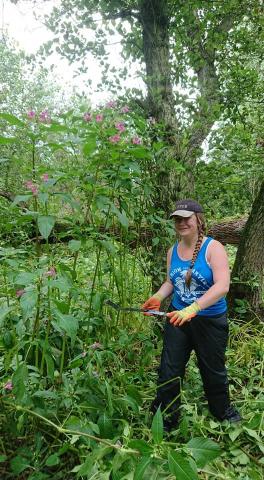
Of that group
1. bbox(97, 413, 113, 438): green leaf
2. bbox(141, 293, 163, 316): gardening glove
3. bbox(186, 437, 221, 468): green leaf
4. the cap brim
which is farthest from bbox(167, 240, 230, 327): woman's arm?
bbox(186, 437, 221, 468): green leaf

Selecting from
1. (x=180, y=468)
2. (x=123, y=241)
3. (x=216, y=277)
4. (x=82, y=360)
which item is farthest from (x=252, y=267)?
(x=180, y=468)

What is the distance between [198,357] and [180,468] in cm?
122

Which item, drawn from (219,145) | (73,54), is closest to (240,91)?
(219,145)

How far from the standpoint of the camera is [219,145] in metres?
3.70

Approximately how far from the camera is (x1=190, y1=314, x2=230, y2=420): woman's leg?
2299 millimetres

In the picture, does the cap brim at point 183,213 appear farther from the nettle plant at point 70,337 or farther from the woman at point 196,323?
the nettle plant at point 70,337

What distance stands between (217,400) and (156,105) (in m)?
2.48

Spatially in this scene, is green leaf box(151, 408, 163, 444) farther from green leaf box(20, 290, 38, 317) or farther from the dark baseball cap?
the dark baseball cap

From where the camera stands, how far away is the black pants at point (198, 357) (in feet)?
7.56

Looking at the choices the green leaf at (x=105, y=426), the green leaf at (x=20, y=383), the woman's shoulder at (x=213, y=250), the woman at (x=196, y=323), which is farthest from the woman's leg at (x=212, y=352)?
the green leaf at (x=20, y=383)

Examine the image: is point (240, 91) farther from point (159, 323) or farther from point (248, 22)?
point (159, 323)

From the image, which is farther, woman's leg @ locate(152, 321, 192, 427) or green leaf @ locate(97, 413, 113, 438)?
woman's leg @ locate(152, 321, 192, 427)

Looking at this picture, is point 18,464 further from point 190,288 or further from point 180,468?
point 190,288

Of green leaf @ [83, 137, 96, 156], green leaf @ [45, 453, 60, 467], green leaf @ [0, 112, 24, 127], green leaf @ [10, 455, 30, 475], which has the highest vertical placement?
green leaf @ [0, 112, 24, 127]
